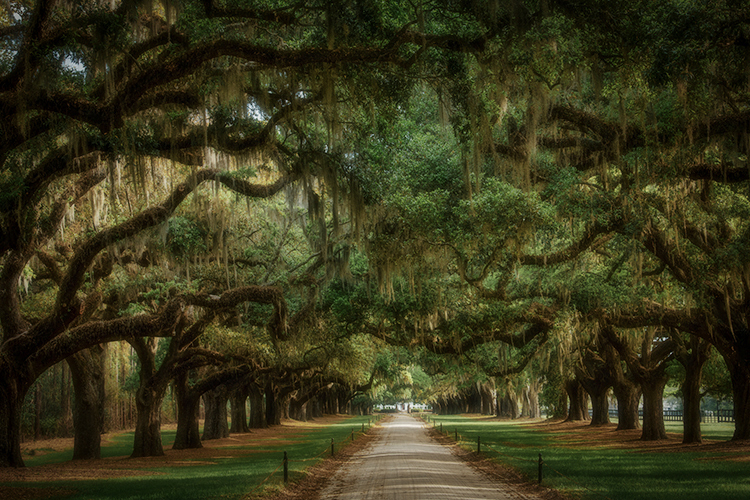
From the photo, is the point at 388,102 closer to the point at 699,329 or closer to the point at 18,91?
the point at 18,91

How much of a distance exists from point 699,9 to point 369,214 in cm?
677

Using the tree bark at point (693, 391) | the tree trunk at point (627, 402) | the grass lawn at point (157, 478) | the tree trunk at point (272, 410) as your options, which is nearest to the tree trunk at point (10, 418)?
the grass lawn at point (157, 478)

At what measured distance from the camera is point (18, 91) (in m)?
7.47

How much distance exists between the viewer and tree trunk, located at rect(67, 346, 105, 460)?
18312 mm

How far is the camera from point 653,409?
2484 cm

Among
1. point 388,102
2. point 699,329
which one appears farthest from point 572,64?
point 699,329

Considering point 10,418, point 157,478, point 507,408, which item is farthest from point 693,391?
point 507,408

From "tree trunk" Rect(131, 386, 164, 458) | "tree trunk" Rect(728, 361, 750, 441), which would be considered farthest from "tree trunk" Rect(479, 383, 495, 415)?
"tree trunk" Rect(131, 386, 164, 458)

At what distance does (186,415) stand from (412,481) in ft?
47.8

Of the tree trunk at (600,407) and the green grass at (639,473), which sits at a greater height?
the green grass at (639,473)

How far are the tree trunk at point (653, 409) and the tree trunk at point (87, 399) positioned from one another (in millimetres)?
18708

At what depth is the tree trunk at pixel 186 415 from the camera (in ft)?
81.6

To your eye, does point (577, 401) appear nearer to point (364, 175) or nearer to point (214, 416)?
point (214, 416)

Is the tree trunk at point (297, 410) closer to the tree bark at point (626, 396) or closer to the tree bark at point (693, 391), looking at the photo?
the tree bark at point (626, 396)
